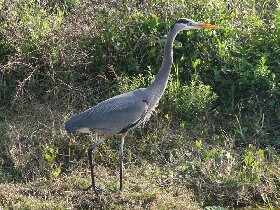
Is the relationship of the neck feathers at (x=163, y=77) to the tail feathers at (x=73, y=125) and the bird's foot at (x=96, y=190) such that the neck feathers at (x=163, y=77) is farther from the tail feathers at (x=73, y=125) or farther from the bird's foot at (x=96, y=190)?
the bird's foot at (x=96, y=190)

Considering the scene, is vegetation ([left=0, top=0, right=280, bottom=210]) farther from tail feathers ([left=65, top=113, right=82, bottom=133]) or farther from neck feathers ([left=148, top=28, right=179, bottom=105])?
neck feathers ([left=148, top=28, right=179, bottom=105])

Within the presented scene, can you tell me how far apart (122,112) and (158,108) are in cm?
100

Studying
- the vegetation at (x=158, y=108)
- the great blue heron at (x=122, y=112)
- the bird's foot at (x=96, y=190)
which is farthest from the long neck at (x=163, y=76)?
the bird's foot at (x=96, y=190)

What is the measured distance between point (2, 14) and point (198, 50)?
2.27 metres

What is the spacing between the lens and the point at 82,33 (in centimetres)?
685

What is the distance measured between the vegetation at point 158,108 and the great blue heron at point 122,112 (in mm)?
438

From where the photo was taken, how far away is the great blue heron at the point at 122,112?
18.0 ft

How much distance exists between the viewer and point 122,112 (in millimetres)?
5543

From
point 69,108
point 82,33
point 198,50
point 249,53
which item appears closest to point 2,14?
point 82,33

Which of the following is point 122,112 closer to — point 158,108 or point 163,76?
point 163,76

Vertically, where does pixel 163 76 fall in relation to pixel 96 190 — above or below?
above

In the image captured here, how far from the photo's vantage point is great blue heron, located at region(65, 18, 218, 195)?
18.0 feet

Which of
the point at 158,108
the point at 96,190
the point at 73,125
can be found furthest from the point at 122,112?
the point at 158,108

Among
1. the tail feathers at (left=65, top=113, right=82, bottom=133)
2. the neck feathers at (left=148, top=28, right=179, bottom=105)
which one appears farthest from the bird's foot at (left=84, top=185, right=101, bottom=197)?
the neck feathers at (left=148, top=28, right=179, bottom=105)
